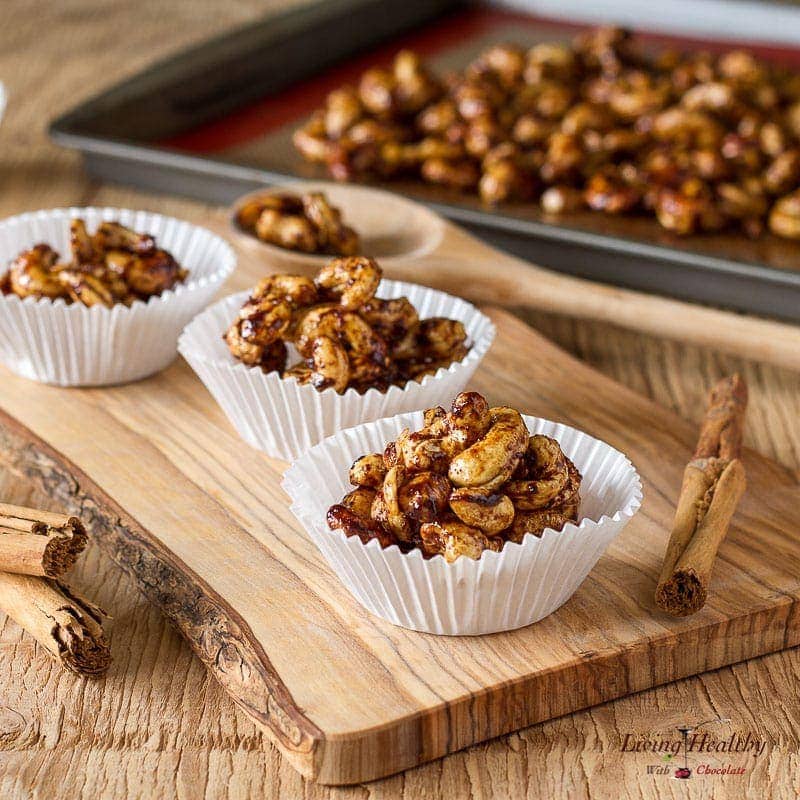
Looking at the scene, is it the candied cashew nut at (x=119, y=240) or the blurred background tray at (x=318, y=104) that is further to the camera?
the blurred background tray at (x=318, y=104)

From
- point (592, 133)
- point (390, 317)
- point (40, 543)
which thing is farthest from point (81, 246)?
point (592, 133)

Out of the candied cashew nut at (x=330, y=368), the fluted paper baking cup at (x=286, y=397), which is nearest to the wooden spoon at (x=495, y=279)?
the fluted paper baking cup at (x=286, y=397)

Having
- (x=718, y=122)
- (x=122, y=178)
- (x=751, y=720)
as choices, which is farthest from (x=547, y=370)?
(x=122, y=178)

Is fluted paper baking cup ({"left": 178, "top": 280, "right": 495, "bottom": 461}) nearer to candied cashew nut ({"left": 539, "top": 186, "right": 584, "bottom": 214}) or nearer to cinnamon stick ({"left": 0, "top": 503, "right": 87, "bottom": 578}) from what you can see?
cinnamon stick ({"left": 0, "top": 503, "right": 87, "bottom": 578})

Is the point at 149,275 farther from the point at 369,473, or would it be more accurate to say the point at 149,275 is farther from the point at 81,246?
the point at 369,473

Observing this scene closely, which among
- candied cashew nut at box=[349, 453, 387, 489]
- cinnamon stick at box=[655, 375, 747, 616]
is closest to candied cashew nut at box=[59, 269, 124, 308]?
candied cashew nut at box=[349, 453, 387, 489]

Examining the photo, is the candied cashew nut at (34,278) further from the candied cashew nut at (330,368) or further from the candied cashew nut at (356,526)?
the candied cashew nut at (356,526)
